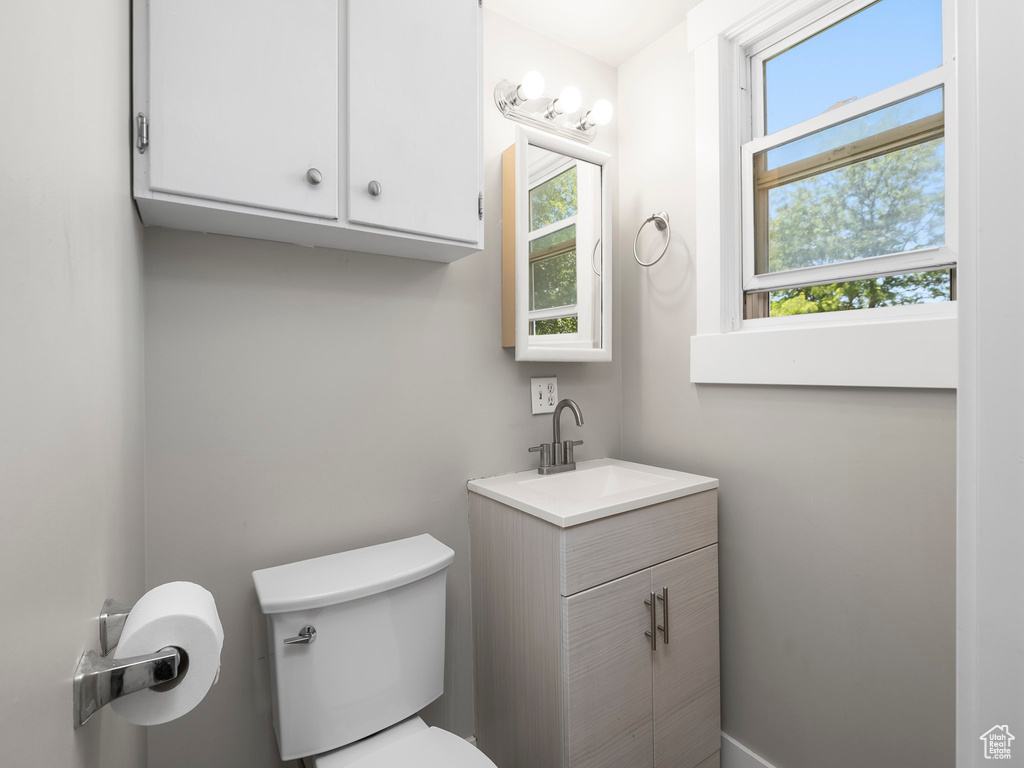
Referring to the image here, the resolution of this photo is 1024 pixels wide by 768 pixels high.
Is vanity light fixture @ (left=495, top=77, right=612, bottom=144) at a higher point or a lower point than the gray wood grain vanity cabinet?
higher

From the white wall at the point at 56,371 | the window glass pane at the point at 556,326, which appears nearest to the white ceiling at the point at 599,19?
the window glass pane at the point at 556,326

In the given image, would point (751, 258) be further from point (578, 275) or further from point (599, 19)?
point (599, 19)

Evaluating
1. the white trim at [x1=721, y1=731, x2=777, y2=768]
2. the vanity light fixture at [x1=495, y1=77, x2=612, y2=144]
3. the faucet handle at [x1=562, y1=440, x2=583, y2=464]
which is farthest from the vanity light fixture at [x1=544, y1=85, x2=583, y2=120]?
the white trim at [x1=721, y1=731, x2=777, y2=768]

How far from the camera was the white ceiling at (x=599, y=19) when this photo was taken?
1554 mm

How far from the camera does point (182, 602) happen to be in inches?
19.9

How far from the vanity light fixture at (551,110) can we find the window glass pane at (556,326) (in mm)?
644

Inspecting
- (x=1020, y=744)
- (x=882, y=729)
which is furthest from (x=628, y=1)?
(x=882, y=729)

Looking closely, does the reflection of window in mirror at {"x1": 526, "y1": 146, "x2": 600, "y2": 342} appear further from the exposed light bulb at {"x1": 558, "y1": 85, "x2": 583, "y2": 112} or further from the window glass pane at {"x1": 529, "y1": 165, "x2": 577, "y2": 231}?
the exposed light bulb at {"x1": 558, "y1": 85, "x2": 583, "y2": 112}

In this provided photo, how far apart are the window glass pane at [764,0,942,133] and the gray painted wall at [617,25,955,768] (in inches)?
10.7

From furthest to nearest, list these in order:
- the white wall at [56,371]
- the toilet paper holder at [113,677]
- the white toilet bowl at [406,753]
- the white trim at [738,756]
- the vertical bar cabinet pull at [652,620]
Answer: the white trim at [738,756], the vertical bar cabinet pull at [652,620], the white toilet bowl at [406,753], the toilet paper holder at [113,677], the white wall at [56,371]

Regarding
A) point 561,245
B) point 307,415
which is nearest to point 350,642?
point 307,415

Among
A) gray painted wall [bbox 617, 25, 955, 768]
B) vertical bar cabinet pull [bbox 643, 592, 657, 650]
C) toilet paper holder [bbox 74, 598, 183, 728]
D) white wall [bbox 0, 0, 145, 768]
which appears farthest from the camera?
vertical bar cabinet pull [bbox 643, 592, 657, 650]

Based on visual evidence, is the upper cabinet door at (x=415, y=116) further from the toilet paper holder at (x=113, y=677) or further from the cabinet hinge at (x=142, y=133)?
the toilet paper holder at (x=113, y=677)

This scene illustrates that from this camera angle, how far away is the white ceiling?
1.55m
